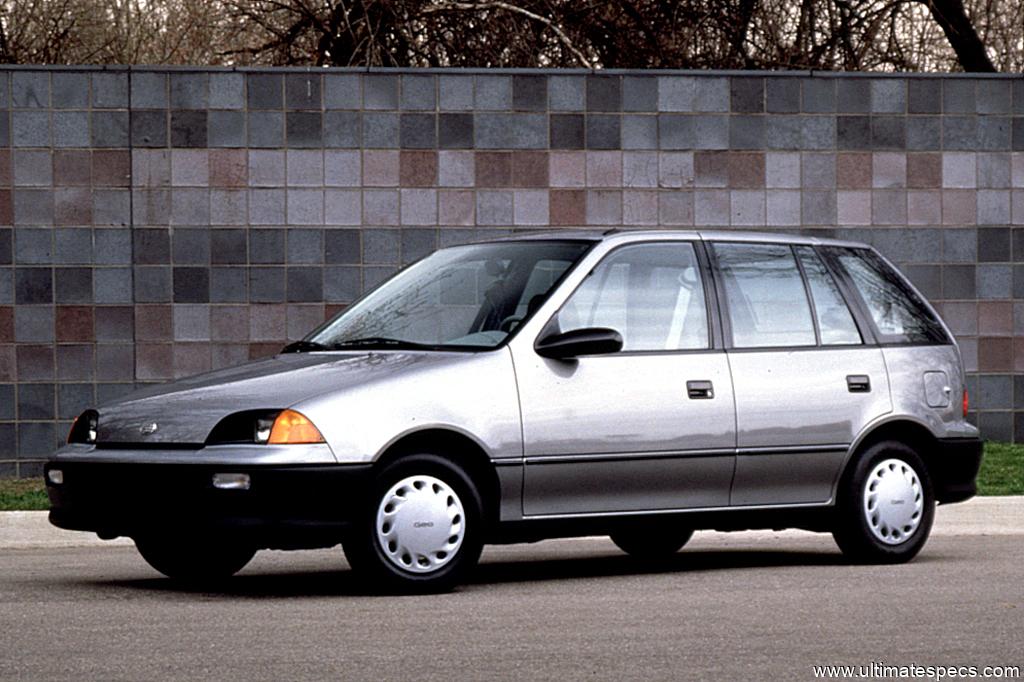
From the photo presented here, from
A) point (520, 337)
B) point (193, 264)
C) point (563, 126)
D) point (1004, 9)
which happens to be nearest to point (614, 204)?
point (563, 126)

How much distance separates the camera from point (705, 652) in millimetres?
6996

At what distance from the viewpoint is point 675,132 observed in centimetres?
1570

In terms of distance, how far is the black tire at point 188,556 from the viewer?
955cm

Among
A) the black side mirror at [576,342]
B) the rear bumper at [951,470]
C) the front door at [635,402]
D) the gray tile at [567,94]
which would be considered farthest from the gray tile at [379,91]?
the black side mirror at [576,342]

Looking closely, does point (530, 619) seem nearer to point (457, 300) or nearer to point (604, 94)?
point (457, 300)

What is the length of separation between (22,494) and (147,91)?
3253mm

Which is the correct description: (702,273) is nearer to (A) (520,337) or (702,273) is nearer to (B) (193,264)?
(A) (520,337)

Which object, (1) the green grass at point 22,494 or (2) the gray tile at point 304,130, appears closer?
(1) the green grass at point 22,494

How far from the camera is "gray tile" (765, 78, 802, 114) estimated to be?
15.8 m

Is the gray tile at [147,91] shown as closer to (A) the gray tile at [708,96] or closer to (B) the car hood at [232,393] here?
(A) the gray tile at [708,96]

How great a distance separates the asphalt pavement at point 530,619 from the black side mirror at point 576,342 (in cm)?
105

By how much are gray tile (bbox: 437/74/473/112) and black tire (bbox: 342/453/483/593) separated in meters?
7.01

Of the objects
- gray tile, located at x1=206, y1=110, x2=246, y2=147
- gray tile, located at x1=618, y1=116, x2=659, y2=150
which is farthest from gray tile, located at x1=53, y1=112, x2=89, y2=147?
gray tile, located at x1=618, y1=116, x2=659, y2=150

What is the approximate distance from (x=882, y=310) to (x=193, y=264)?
632 cm
